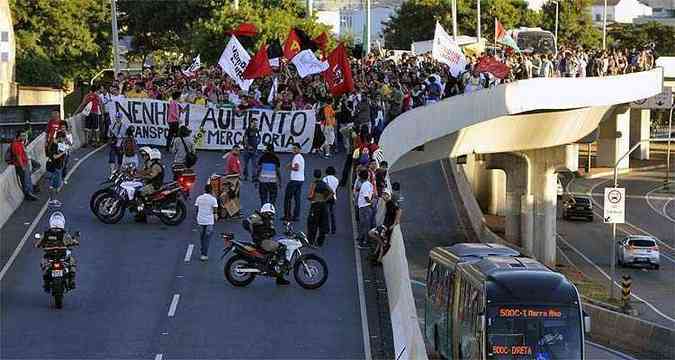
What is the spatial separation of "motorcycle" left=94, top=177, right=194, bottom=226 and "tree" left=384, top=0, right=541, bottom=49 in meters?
90.6

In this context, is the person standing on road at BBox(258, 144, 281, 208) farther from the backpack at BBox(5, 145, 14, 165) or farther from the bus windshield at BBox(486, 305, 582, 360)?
the bus windshield at BBox(486, 305, 582, 360)

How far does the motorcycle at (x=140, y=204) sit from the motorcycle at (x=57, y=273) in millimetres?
6022

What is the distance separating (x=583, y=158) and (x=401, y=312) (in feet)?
280

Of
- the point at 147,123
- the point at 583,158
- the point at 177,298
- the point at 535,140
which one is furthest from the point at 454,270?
the point at 583,158

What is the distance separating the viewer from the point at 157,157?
2992 cm

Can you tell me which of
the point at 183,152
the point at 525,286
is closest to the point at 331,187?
the point at 183,152

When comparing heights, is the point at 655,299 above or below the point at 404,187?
below

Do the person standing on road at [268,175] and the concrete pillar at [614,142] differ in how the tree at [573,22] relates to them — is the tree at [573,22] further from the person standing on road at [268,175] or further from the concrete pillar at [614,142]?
the person standing on road at [268,175]

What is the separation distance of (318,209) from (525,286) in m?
6.46

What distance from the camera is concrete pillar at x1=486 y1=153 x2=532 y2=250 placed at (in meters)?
65.5

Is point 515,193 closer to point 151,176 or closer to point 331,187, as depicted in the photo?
point 331,187

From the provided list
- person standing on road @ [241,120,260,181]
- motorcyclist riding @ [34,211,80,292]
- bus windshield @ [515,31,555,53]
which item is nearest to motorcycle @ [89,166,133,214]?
person standing on road @ [241,120,260,181]

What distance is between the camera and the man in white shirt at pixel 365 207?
93.2 ft

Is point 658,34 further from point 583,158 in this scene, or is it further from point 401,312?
point 401,312
